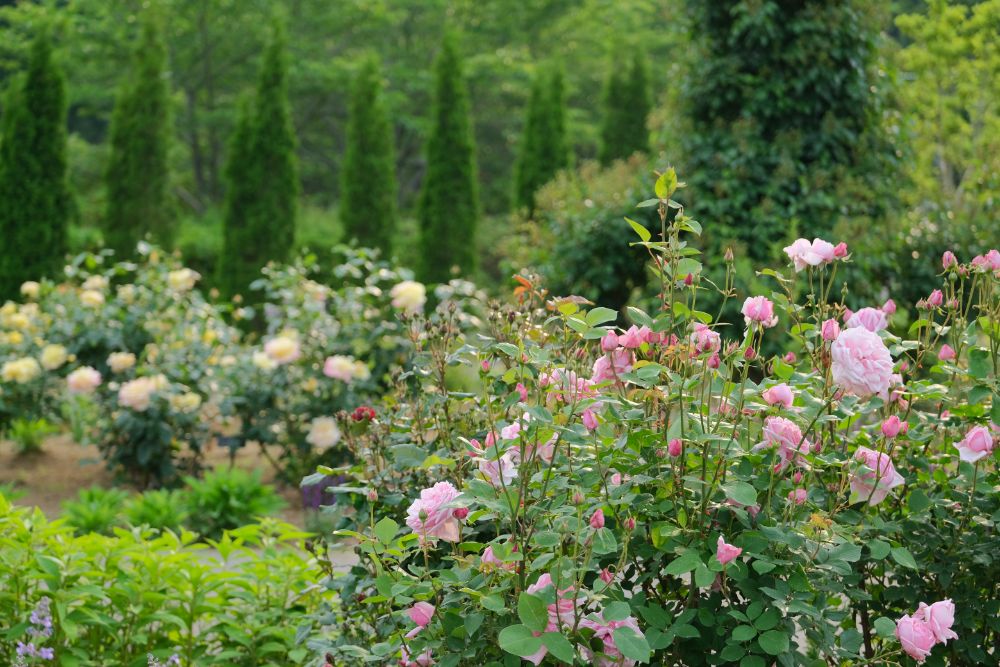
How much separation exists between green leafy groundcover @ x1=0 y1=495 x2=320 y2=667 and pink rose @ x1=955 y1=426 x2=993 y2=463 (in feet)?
5.01

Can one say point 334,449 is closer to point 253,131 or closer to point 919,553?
point 919,553

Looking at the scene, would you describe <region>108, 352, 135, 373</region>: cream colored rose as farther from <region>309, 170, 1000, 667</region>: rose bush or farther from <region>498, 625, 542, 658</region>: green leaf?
<region>498, 625, 542, 658</region>: green leaf

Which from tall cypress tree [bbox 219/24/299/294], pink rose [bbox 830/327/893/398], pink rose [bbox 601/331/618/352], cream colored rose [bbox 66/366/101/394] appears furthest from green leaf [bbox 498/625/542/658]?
tall cypress tree [bbox 219/24/299/294]

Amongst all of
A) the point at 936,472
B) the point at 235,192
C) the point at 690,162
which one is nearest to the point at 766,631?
the point at 936,472

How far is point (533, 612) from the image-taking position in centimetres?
140

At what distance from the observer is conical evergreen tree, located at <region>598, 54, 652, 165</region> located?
14.1m

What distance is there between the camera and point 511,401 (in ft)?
5.12

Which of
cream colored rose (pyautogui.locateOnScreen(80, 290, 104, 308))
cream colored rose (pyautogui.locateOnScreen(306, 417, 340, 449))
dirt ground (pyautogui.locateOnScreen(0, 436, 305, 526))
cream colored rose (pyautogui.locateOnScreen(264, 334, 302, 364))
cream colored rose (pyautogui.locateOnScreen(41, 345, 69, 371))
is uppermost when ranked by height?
cream colored rose (pyautogui.locateOnScreen(80, 290, 104, 308))

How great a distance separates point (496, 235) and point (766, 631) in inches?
583

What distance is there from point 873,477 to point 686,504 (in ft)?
1.20

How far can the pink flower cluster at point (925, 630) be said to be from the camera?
1.55 m

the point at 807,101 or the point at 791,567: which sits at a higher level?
the point at 807,101

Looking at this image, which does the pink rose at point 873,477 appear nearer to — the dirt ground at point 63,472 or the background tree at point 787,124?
the background tree at point 787,124

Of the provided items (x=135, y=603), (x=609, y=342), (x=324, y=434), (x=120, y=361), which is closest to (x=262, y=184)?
(x=120, y=361)
